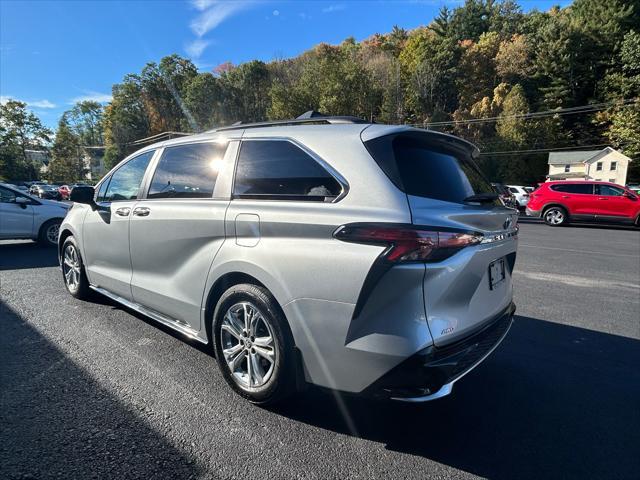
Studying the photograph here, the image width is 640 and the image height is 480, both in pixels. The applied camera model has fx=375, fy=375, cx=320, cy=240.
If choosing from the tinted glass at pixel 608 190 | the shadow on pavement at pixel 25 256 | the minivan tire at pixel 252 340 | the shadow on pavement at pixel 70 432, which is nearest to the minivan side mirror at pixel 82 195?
the shadow on pavement at pixel 70 432

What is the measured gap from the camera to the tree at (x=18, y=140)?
5503cm

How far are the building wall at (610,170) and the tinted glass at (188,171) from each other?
2021 inches

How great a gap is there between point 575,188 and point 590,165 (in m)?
36.1

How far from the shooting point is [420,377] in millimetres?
1961

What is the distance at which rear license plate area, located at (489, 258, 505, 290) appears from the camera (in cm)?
244

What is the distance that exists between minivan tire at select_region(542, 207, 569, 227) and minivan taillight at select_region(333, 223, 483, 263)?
1674cm

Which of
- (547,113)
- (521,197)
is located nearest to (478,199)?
(521,197)

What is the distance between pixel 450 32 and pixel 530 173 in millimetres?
28502

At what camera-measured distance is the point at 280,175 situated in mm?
2559

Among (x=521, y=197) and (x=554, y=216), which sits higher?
(x=521, y=197)

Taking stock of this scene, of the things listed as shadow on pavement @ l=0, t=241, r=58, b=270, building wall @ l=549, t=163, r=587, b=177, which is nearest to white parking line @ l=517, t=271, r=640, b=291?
shadow on pavement @ l=0, t=241, r=58, b=270

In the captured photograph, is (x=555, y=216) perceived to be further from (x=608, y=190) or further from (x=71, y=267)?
(x=71, y=267)

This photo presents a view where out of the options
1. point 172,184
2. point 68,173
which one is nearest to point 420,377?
point 172,184

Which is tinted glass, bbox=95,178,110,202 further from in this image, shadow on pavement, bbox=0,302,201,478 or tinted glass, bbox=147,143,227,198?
shadow on pavement, bbox=0,302,201,478
